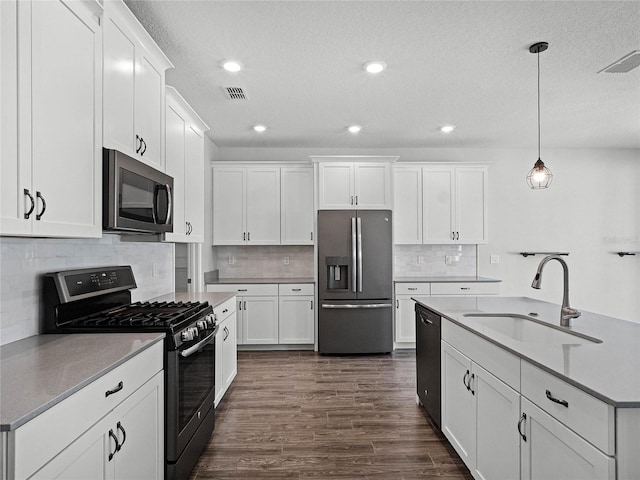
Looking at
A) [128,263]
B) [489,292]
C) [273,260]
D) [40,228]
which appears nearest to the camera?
[40,228]

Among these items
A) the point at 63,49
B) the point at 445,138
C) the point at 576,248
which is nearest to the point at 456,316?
the point at 63,49

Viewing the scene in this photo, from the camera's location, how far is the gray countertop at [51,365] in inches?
43.7

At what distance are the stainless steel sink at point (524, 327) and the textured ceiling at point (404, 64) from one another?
177 centimetres

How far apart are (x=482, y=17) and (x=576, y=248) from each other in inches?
178

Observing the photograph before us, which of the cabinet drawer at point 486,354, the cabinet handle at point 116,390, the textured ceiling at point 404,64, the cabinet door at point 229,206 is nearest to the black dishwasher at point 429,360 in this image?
the cabinet drawer at point 486,354

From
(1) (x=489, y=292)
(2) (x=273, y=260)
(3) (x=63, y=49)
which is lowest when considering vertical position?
(1) (x=489, y=292)

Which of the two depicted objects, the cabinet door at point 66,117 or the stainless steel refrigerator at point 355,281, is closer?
the cabinet door at point 66,117

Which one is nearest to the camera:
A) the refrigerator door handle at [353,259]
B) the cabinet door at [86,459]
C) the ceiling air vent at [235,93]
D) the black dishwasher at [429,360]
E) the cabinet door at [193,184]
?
the cabinet door at [86,459]

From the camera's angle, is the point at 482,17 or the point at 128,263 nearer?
the point at 482,17

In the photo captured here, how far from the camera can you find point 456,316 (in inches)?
98.3

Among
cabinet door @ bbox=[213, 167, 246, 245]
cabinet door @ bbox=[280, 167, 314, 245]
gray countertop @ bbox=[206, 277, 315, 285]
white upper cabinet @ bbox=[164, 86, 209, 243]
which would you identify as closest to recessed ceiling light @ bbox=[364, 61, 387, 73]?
white upper cabinet @ bbox=[164, 86, 209, 243]

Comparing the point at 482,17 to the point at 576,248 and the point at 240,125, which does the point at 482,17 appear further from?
the point at 576,248

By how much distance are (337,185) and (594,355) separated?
3.74m

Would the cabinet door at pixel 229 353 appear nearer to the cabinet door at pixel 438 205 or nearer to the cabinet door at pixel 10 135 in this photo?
the cabinet door at pixel 10 135
